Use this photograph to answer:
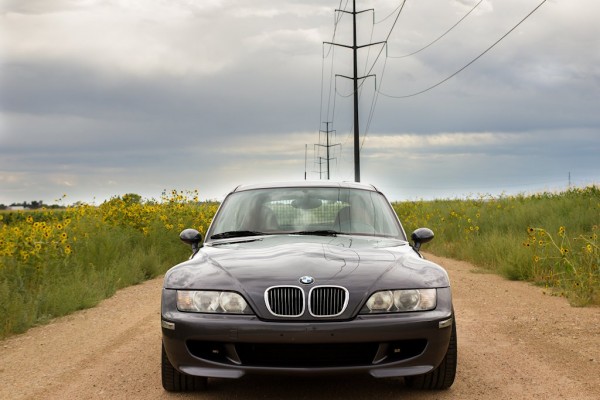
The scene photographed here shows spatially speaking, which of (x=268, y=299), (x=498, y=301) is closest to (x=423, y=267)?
(x=268, y=299)

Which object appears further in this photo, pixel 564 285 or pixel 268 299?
pixel 564 285

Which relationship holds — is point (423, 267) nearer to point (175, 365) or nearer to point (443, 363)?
point (443, 363)

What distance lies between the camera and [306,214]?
5.88 meters

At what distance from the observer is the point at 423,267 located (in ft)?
14.9

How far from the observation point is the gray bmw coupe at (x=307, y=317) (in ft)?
13.3

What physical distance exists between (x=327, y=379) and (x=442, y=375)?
2.60 feet

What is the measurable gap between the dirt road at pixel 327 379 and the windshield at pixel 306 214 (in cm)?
123

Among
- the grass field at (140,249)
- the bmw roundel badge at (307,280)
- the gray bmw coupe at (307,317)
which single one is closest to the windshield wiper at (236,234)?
the gray bmw coupe at (307,317)

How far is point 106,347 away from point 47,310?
259 cm

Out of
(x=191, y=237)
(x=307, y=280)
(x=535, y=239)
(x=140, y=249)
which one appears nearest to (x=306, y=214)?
(x=191, y=237)

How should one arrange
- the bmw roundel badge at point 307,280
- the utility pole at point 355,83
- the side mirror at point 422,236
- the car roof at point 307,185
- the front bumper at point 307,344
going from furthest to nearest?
the utility pole at point 355,83 < the car roof at point 307,185 < the side mirror at point 422,236 < the bmw roundel badge at point 307,280 < the front bumper at point 307,344

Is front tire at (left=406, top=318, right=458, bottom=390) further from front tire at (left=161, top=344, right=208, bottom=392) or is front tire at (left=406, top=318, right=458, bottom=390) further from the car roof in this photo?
the car roof

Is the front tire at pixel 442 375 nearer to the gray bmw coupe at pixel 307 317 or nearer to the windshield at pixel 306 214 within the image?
the gray bmw coupe at pixel 307 317

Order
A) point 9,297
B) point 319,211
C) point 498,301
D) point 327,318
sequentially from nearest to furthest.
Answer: point 327,318
point 319,211
point 9,297
point 498,301
